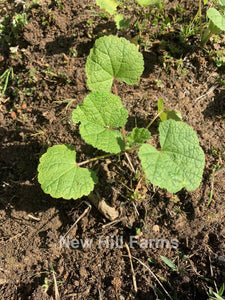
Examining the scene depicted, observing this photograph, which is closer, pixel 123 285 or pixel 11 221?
pixel 123 285

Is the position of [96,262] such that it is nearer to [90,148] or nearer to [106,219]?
[106,219]

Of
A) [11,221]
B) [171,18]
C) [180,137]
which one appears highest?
[171,18]

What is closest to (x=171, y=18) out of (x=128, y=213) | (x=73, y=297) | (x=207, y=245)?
(x=128, y=213)

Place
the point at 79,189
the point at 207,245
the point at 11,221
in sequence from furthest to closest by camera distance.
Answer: the point at 11,221 < the point at 207,245 < the point at 79,189

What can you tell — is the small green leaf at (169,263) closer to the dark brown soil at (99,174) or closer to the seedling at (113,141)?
the dark brown soil at (99,174)

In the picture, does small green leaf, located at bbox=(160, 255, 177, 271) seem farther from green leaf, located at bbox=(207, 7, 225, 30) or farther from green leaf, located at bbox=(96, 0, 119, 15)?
green leaf, located at bbox=(96, 0, 119, 15)

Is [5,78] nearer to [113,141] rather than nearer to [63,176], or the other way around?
[63,176]

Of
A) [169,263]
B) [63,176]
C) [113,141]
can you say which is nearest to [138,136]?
[113,141]

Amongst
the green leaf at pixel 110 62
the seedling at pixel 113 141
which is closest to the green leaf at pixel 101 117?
the seedling at pixel 113 141
